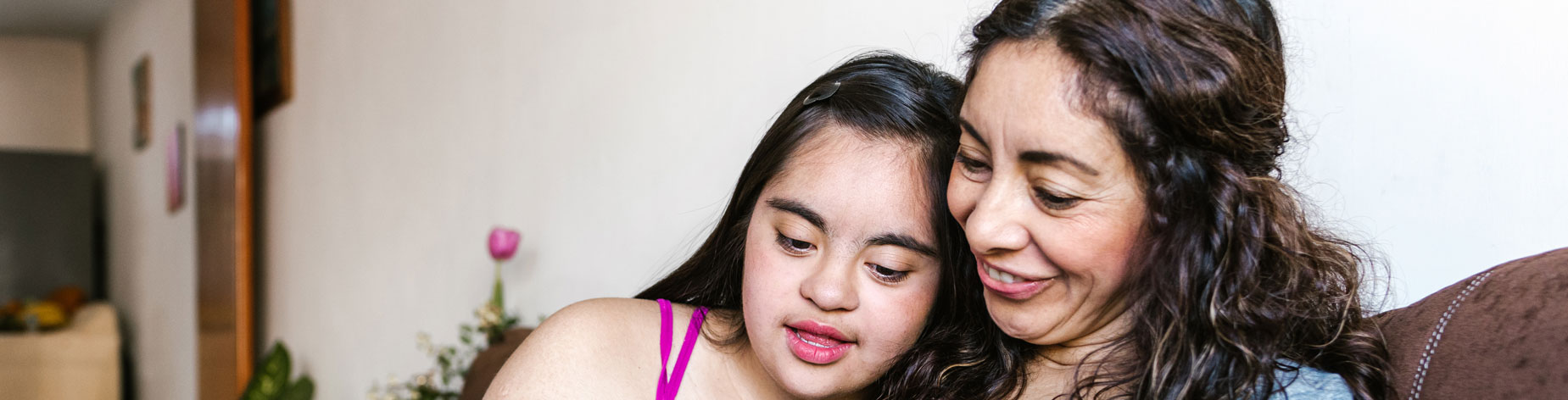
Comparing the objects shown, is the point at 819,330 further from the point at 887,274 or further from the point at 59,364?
the point at 59,364

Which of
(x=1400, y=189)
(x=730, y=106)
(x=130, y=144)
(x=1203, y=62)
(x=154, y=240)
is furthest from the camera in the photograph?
(x=130, y=144)

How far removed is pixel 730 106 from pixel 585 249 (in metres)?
0.48

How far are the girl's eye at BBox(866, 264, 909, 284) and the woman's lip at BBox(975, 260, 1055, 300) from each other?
0.42 feet

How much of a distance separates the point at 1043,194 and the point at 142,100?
496 centimetres

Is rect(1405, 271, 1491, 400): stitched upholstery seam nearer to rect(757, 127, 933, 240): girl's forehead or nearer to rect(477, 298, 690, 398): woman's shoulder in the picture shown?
rect(757, 127, 933, 240): girl's forehead

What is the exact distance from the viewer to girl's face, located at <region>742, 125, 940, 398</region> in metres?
0.96

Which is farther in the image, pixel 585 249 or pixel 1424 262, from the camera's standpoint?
pixel 585 249

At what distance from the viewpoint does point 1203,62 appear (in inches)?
28.8

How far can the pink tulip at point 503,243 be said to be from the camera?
77.4 inches

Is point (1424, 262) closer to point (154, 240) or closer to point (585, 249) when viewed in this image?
point (585, 249)

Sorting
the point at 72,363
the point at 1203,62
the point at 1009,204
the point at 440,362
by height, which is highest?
the point at 1203,62

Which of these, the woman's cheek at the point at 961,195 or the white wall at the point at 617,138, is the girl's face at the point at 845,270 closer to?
the woman's cheek at the point at 961,195

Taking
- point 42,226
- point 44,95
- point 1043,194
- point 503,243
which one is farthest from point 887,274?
point 44,95

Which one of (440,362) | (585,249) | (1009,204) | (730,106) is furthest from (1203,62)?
(440,362)
